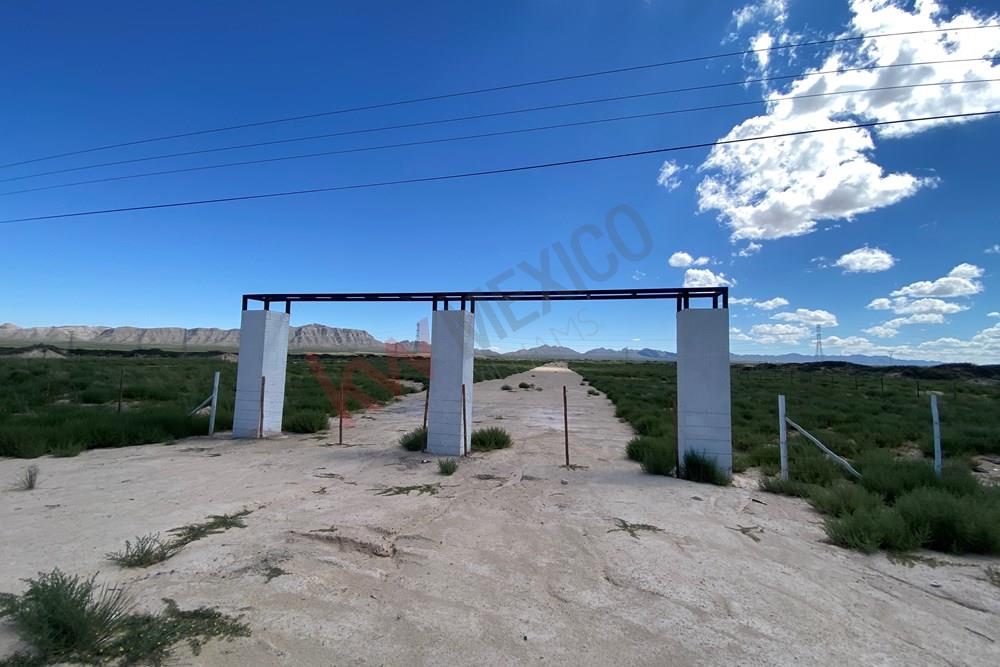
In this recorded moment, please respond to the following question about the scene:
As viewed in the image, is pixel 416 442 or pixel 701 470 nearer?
pixel 701 470

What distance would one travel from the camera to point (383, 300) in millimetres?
12062

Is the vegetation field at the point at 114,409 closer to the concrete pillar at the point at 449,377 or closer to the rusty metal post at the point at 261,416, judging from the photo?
the rusty metal post at the point at 261,416

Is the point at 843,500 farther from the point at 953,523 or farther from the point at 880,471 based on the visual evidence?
the point at 880,471

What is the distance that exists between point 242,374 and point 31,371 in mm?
25512

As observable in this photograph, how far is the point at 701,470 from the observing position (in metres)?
8.91

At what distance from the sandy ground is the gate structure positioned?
1338mm

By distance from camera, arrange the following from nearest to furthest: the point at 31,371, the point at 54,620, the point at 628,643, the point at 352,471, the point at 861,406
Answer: the point at 54,620, the point at 628,643, the point at 352,471, the point at 861,406, the point at 31,371

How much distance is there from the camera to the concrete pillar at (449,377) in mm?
10766

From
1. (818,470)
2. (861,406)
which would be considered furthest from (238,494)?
(861,406)

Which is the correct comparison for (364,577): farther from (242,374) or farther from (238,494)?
(242,374)

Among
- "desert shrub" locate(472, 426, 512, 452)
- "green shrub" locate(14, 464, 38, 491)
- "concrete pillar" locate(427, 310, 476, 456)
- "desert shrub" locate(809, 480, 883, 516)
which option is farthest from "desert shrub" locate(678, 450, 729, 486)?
"green shrub" locate(14, 464, 38, 491)

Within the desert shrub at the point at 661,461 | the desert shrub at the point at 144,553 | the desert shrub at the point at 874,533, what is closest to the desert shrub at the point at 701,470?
the desert shrub at the point at 661,461

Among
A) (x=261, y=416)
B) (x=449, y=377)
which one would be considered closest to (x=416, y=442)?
(x=449, y=377)

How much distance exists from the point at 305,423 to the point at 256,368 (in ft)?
7.27
